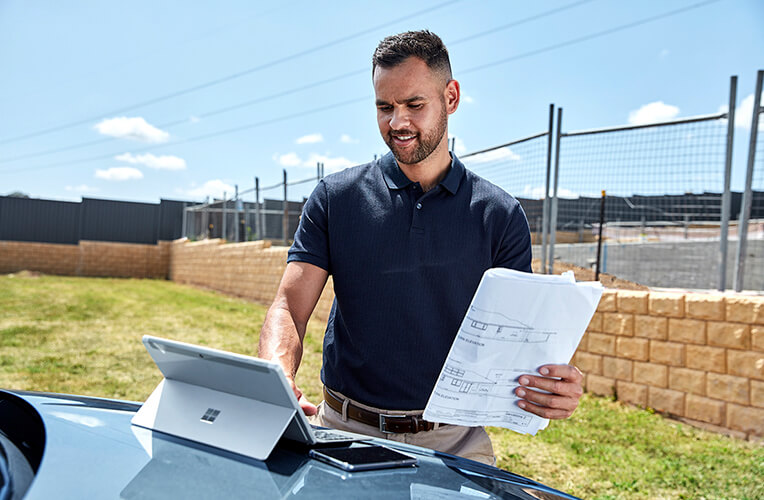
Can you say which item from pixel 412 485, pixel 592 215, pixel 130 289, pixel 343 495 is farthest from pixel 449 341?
pixel 130 289

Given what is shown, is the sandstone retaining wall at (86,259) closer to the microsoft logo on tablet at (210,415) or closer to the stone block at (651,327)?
the stone block at (651,327)

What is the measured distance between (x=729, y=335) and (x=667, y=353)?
0.57m

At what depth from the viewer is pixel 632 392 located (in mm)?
5727

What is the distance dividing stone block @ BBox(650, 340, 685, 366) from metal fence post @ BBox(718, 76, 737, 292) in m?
0.63

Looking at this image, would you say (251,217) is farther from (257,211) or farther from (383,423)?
(383,423)

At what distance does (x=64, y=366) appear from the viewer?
23.4 ft

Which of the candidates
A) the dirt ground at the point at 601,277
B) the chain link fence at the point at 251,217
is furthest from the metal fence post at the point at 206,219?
the dirt ground at the point at 601,277

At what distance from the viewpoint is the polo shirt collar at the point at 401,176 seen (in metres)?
2.14

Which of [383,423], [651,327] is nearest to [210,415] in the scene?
[383,423]

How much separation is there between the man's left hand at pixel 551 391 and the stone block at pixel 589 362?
470cm

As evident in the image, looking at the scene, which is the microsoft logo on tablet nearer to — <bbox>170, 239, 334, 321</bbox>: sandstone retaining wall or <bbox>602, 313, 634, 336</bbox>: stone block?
<bbox>602, 313, 634, 336</bbox>: stone block

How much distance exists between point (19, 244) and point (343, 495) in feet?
90.9

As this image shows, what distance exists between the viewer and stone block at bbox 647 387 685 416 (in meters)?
5.38

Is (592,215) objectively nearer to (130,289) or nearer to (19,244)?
(130,289)
